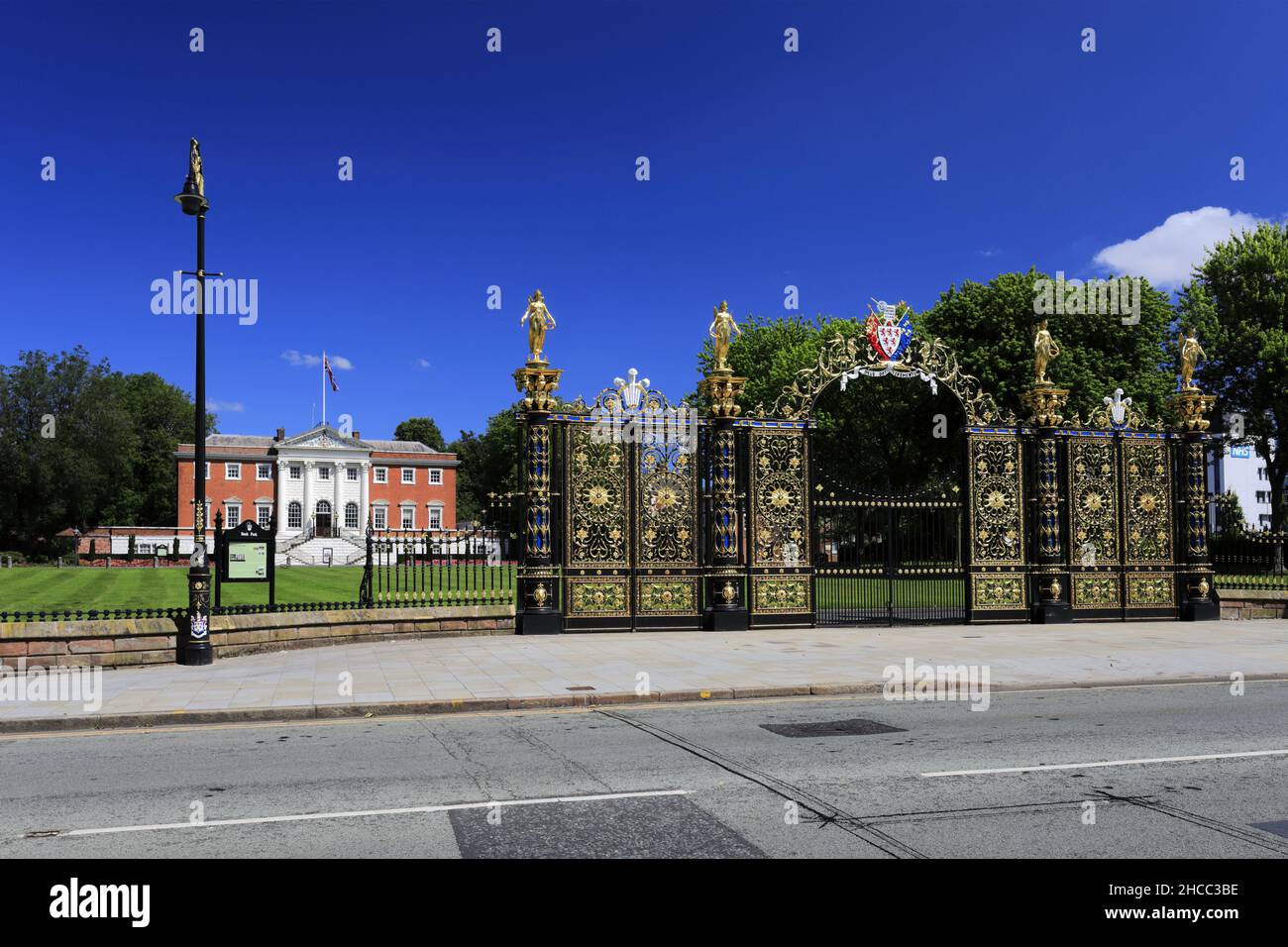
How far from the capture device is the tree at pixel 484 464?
9025cm

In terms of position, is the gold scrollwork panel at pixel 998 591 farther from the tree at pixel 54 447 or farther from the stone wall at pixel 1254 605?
the tree at pixel 54 447

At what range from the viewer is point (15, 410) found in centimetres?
7469

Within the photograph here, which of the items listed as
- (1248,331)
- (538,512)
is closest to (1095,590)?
(538,512)

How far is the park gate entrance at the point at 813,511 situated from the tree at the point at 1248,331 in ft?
68.8

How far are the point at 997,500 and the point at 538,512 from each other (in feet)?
32.2

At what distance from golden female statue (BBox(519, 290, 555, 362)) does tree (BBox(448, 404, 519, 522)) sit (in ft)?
207

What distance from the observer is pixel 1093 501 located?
70.0 feet

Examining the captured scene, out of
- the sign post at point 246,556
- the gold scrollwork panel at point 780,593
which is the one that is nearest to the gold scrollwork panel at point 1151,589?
the gold scrollwork panel at point 780,593

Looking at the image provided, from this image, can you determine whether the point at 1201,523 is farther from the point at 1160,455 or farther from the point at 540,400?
the point at 540,400

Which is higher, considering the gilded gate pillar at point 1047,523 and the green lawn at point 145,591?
the gilded gate pillar at point 1047,523

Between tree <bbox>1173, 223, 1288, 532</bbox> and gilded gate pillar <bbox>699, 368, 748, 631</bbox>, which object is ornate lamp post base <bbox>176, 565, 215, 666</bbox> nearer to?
gilded gate pillar <bbox>699, 368, 748, 631</bbox>
